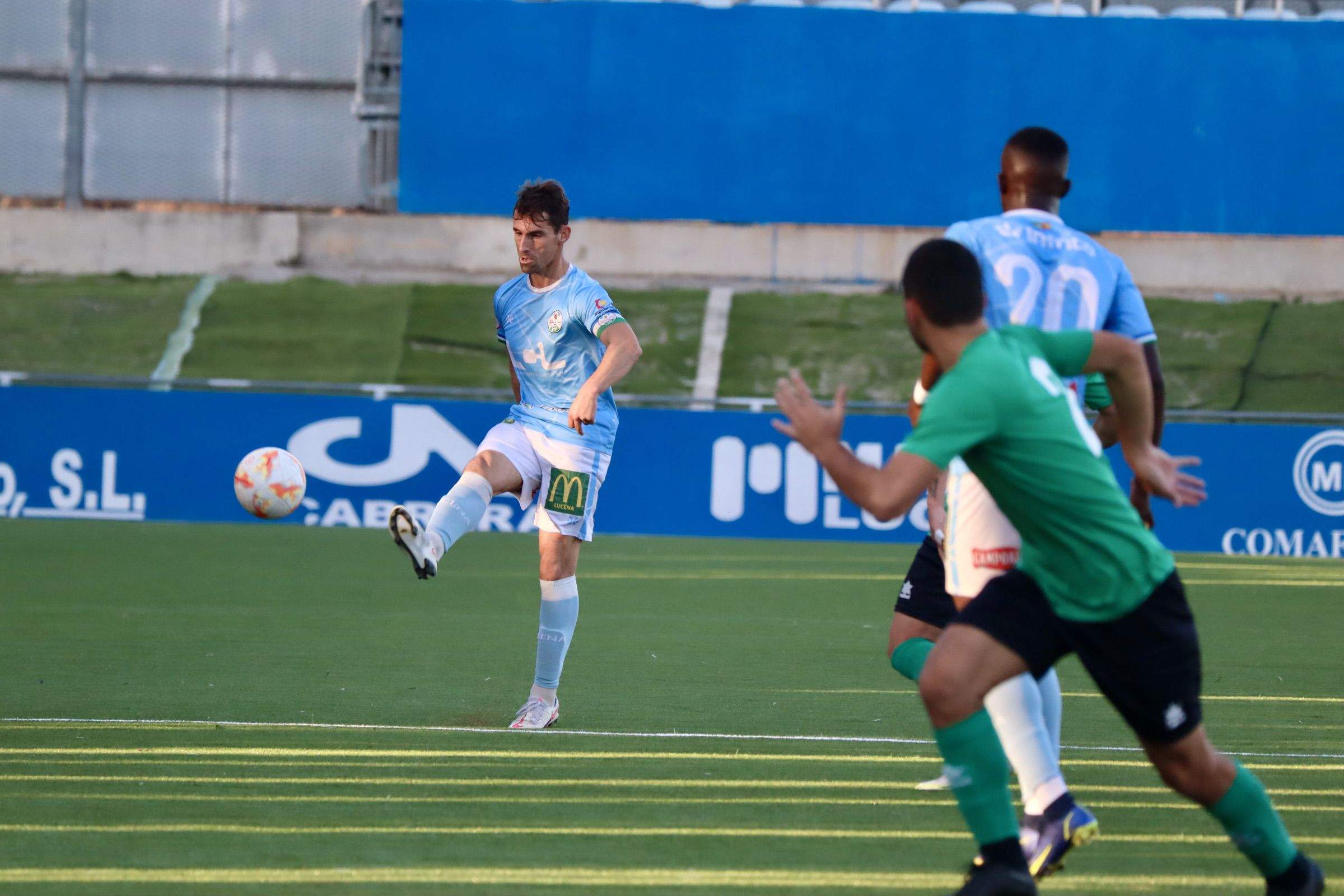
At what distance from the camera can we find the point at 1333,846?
4.48 metres

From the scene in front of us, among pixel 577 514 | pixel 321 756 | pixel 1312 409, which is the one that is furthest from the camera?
pixel 1312 409

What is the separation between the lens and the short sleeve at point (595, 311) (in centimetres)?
621

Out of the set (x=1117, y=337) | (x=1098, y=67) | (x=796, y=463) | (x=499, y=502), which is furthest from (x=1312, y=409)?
(x=1117, y=337)

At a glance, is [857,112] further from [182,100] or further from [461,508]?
[461,508]

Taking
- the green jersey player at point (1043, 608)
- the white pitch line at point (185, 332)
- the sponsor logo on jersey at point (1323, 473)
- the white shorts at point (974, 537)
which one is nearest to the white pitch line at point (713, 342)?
the white pitch line at point (185, 332)

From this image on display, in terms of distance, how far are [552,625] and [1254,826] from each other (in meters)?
3.09

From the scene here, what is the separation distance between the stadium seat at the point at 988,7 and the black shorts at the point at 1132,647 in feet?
67.3

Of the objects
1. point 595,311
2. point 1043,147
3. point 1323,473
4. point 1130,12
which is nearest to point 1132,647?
point 1043,147

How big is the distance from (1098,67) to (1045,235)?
1952cm

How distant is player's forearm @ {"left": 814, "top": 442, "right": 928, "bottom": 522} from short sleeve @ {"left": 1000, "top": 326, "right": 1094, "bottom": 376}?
1.80ft

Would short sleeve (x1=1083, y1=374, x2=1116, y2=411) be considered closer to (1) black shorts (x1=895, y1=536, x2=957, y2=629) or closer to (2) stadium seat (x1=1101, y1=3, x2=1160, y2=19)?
(1) black shorts (x1=895, y1=536, x2=957, y2=629)

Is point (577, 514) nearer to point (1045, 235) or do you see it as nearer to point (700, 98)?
point (1045, 235)

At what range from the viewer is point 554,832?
449cm

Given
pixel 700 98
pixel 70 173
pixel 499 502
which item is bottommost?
pixel 499 502
